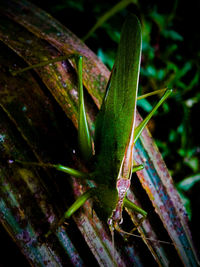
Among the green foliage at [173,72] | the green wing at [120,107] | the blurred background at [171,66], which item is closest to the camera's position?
the green wing at [120,107]

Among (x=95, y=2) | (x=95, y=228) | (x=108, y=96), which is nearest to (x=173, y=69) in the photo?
(x=95, y=2)

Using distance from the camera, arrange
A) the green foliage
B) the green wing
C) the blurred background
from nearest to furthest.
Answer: the green wing, the blurred background, the green foliage

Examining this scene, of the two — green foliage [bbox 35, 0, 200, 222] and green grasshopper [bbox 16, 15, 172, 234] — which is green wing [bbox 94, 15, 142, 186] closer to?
green grasshopper [bbox 16, 15, 172, 234]

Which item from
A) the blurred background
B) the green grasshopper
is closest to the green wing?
the green grasshopper

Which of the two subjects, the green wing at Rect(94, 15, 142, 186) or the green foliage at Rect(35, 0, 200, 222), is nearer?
the green wing at Rect(94, 15, 142, 186)

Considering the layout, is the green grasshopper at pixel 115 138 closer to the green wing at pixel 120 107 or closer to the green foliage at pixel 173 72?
the green wing at pixel 120 107

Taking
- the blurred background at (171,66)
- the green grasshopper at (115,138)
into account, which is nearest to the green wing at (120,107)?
the green grasshopper at (115,138)

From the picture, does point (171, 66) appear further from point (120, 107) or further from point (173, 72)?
point (120, 107)

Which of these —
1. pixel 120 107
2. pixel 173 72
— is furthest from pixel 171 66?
pixel 120 107

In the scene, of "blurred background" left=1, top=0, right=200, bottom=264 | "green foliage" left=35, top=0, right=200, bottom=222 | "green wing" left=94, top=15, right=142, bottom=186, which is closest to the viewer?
"green wing" left=94, top=15, right=142, bottom=186
